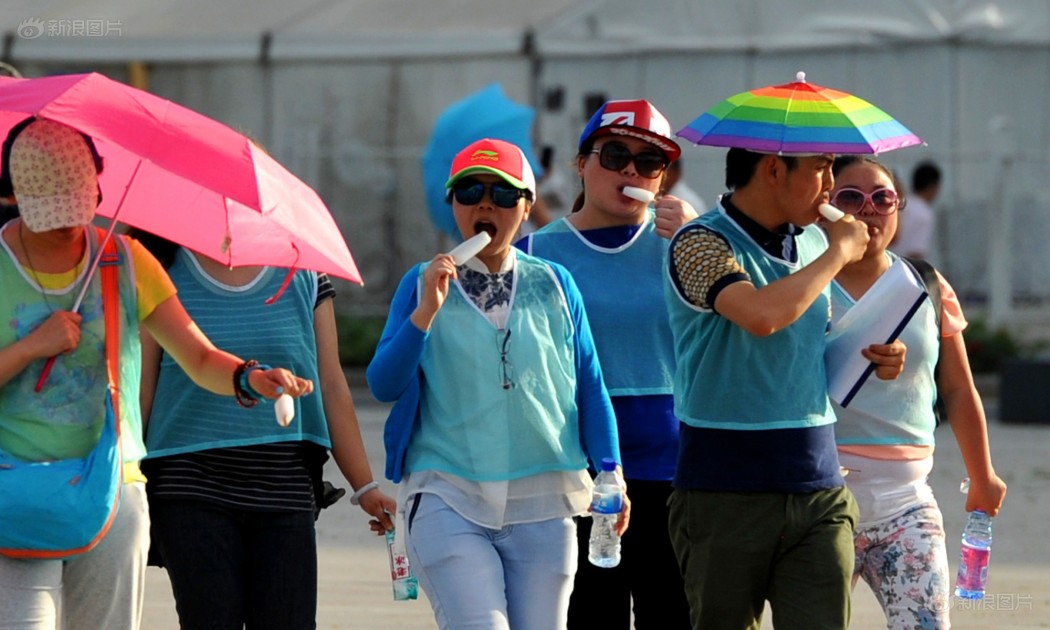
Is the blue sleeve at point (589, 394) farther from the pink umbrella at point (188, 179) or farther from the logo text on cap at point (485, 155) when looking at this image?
the pink umbrella at point (188, 179)

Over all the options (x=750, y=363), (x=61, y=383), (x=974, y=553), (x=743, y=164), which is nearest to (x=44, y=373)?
(x=61, y=383)

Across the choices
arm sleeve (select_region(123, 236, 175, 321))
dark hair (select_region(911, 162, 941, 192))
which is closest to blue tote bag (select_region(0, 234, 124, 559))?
arm sleeve (select_region(123, 236, 175, 321))

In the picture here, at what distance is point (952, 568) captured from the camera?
29.8ft

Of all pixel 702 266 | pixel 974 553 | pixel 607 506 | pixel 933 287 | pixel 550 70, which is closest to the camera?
pixel 702 266

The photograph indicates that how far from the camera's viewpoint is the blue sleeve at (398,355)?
5121 millimetres

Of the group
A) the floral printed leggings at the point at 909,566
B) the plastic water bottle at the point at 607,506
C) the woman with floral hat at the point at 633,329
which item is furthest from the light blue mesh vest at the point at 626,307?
the floral printed leggings at the point at 909,566

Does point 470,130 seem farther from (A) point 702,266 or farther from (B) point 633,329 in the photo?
(A) point 702,266

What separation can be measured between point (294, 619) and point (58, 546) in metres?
1.06

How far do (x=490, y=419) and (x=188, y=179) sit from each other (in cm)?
115

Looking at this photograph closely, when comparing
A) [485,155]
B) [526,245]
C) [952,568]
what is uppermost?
[485,155]

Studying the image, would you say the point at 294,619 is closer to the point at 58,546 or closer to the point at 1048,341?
the point at 58,546

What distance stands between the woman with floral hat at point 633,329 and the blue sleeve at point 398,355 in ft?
2.84

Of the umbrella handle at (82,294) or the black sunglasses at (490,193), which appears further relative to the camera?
the black sunglasses at (490,193)

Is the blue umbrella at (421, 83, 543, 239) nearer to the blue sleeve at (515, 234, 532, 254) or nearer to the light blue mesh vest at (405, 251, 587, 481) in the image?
the blue sleeve at (515, 234, 532, 254)
